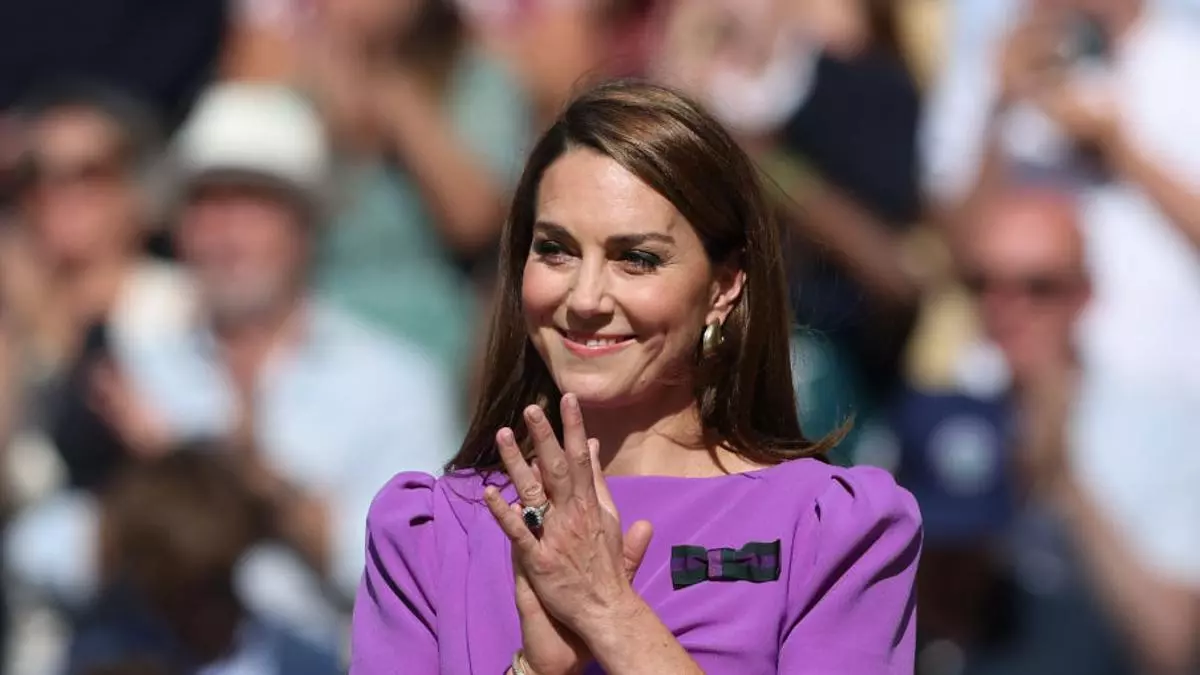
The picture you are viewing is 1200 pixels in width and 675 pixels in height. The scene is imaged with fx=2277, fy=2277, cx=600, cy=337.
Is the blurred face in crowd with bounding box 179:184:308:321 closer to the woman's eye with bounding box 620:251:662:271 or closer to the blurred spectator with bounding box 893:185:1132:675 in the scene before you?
the blurred spectator with bounding box 893:185:1132:675

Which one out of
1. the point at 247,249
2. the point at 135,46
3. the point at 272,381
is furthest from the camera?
the point at 135,46

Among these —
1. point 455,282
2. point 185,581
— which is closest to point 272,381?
point 455,282

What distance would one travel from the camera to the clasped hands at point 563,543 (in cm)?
279

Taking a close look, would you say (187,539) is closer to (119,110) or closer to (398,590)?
(119,110)

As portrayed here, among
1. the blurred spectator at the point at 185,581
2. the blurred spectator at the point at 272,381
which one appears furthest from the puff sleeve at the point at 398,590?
the blurred spectator at the point at 272,381

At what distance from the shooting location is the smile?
306cm

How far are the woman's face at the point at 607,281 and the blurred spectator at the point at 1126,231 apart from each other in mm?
3140

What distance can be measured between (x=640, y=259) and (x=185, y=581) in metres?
3.04

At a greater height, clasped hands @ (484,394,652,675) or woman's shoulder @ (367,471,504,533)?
clasped hands @ (484,394,652,675)

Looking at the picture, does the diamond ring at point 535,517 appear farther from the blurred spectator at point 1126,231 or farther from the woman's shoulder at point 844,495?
the blurred spectator at point 1126,231

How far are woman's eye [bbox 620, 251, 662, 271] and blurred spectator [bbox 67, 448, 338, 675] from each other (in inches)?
114

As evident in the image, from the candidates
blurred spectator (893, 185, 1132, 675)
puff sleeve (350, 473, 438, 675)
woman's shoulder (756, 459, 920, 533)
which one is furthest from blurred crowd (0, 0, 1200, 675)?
puff sleeve (350, 473, 438, 675)

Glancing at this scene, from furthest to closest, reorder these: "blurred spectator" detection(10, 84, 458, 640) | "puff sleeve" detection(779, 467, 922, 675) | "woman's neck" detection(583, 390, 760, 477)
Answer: "blurred spectator" detection(10, 84, 458, 640), "woman's neck" detection(583, 390, 760, 477), "puff sleeve" detection(779, 467, 922, 675)

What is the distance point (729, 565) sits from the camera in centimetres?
297
